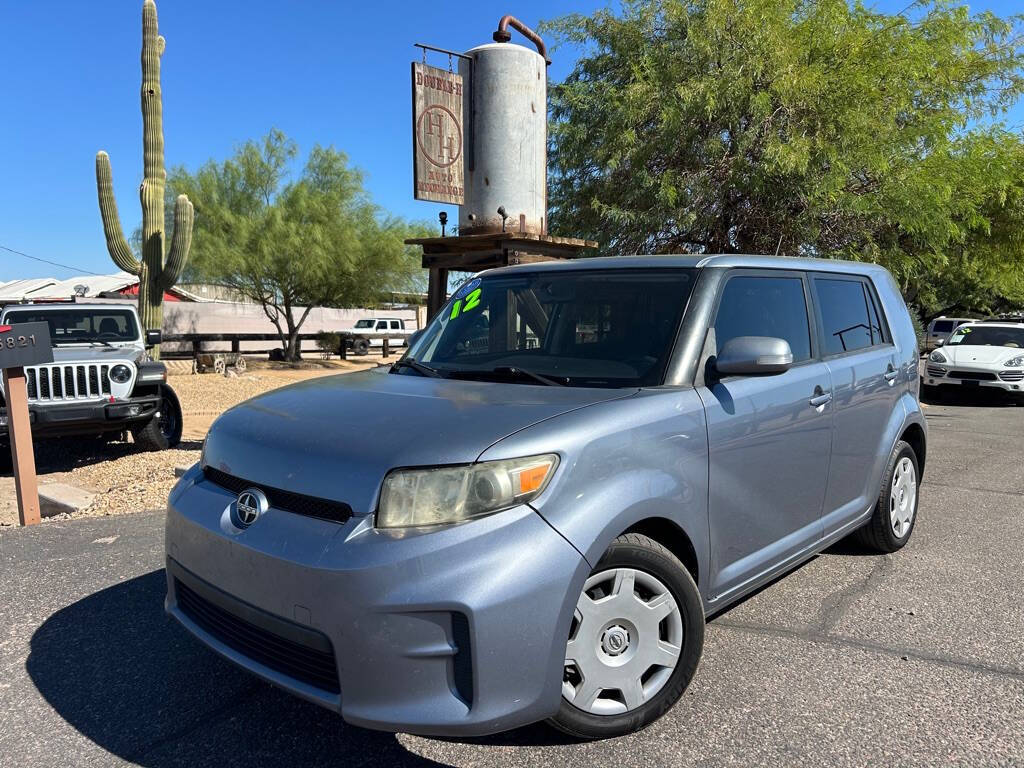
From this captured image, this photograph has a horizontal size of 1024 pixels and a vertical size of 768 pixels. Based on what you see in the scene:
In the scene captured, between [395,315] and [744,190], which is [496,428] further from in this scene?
[395,315]

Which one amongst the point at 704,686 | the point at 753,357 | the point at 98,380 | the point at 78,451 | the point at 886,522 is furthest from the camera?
the point at 78,451

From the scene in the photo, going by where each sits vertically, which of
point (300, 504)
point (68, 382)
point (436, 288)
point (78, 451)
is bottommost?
point (78, 451)

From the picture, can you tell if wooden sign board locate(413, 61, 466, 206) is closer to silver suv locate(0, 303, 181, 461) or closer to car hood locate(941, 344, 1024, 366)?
silver suv locate(0, 303, 181, 461)

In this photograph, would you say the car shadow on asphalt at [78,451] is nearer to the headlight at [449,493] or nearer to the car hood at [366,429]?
the car hood at [366,429]

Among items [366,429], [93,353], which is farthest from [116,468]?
[366,429]

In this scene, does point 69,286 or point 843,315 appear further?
point 69,286

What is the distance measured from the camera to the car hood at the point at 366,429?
94.2 inches

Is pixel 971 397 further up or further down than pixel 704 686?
further down

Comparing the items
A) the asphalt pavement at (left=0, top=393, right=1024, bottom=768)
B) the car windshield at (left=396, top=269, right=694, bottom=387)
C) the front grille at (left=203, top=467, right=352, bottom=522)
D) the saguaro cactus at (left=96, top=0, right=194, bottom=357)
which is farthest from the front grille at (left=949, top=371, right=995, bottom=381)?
the saguaro cactus at (left=96, top=0, right=194, bottom=357)

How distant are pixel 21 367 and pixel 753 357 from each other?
5.69m

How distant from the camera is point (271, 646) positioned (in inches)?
97.5

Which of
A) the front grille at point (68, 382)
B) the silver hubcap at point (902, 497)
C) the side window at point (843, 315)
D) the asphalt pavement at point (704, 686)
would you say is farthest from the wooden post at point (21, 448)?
the silver hubcap at point (902, 497)

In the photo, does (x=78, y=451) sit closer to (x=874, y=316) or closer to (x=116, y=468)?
(x=116, y=468)

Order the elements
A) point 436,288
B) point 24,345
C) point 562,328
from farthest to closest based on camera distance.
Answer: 1. point 436,288
2. point 24,345
3. point 562,328
